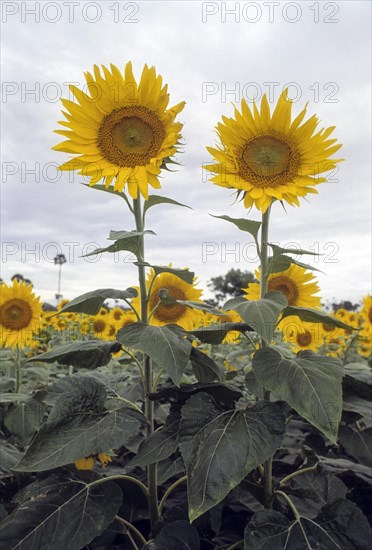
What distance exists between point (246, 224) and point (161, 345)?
2.00 feet

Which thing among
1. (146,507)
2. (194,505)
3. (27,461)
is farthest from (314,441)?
(27,461)

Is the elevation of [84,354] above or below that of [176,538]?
above

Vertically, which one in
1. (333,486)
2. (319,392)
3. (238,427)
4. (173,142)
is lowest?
(333,486)

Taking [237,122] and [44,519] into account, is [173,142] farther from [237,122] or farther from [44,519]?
[44,519]

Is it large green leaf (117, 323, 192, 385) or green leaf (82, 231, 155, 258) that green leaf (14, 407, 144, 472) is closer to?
large green leaf (117, 323, 192, 385)

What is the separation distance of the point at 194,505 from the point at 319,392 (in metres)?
0.51

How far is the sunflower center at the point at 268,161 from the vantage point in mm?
2049

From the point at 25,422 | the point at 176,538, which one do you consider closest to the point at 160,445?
the point at 176,538

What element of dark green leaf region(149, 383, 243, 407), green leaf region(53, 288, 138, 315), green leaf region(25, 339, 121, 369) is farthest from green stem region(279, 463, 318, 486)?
green leaf region(53, 288, 138, 315)

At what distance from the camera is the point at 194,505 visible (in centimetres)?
148

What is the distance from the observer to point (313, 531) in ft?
5.62

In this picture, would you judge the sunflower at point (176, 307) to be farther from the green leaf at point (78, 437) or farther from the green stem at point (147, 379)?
the green leaf at point (78, 437)

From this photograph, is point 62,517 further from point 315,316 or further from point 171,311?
point 171,311

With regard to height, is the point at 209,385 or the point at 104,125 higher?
the point at 104,125
